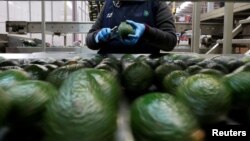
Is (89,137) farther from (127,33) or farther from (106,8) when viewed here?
(106,8)

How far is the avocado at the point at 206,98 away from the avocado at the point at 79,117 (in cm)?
26

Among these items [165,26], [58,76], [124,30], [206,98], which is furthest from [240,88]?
[165,26]

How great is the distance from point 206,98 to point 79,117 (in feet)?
1.22

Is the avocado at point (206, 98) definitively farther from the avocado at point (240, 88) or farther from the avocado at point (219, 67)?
the avocado at point (219, 67)

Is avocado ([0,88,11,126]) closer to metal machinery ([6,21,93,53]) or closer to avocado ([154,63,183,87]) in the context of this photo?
avocado ([154,63,183,87])

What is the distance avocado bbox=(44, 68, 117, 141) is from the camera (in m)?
0.54

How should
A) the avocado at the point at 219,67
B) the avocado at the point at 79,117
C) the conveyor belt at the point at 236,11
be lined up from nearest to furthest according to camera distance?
the avocado at the point at 79,117 → the avocado at the point at 219,67 → the conveyor belt at the point at 236,11

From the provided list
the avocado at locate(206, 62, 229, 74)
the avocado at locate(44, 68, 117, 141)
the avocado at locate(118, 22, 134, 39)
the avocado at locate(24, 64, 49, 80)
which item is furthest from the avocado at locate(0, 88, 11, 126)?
the avocado at locate(118, 22, 134, 39)

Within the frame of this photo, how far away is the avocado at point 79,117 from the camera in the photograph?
54 centimetres

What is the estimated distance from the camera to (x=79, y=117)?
22.0 inches

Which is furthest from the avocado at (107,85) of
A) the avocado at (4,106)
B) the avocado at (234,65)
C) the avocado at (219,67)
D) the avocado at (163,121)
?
the avocado at (234,65)

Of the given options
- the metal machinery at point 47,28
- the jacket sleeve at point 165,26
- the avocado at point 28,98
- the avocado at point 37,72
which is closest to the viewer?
the avocado at point 28,98

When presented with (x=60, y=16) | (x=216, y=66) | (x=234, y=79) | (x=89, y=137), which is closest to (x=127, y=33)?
(x=216, y=66)

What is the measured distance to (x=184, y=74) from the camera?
1023mm
